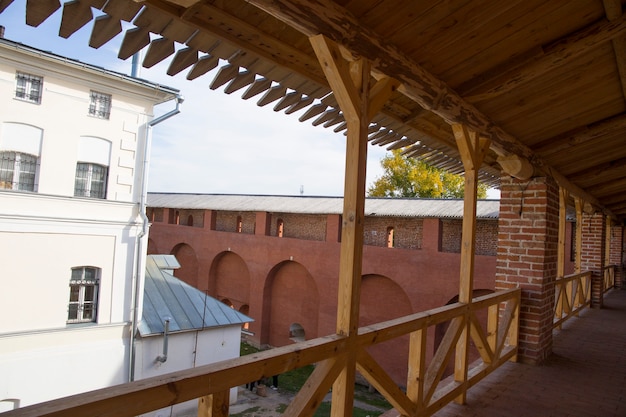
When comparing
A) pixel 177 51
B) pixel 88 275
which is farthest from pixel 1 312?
pixel 177 51

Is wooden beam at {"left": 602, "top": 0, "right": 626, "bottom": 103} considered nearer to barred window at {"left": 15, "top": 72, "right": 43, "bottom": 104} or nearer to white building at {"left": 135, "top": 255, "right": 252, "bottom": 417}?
white building at {"left": 135, "top": 255, "right": 252, "bottom": 417}

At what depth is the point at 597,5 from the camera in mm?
2424

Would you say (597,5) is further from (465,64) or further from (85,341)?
(85,341)

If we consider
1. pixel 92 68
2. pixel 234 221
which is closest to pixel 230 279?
pixel 234 221

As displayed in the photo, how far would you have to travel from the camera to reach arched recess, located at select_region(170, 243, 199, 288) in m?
20.6

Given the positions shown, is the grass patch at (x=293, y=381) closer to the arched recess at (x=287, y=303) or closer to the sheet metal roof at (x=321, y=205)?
the arched recess at (x=287, y=303)

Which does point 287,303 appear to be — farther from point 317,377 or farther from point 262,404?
point 317,377

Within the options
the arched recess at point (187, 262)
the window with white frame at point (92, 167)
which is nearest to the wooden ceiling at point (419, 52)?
the window with white frame at point (92, 167)

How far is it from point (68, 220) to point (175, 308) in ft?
10.5

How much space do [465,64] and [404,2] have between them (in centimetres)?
95

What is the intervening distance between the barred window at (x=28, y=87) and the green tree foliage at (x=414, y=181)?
64.5 ft

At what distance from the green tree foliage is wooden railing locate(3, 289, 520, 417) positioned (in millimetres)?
22607

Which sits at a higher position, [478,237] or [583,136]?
[583,136]

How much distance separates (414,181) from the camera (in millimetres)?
26406
